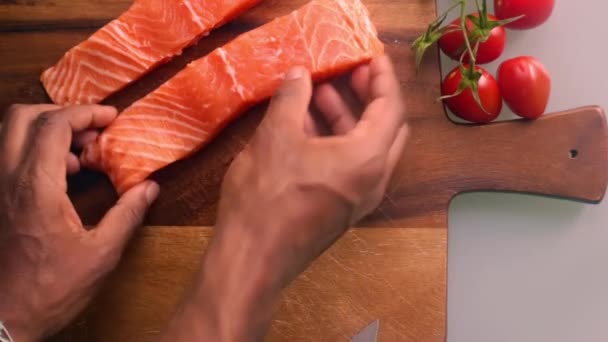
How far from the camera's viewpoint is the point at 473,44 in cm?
209

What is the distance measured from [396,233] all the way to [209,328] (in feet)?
2.86

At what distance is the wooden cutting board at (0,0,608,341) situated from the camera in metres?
2.09

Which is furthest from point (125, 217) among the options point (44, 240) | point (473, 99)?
point (473, 99)

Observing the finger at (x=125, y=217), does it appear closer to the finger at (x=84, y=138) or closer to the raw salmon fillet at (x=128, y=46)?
the finger at (x=84, y=138)

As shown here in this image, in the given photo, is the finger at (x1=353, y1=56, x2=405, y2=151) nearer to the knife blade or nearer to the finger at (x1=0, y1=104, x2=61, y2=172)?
the knife blade

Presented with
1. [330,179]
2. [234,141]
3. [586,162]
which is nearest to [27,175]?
[234,141]

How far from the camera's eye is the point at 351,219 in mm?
1673

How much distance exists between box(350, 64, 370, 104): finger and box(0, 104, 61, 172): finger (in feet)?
3.69

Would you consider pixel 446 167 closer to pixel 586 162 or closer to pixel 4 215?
pixel 586 162

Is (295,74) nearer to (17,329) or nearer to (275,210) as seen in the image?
(275,210)

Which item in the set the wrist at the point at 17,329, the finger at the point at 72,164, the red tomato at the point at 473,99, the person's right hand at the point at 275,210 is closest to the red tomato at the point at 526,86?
the red tomato at the point at 473,99

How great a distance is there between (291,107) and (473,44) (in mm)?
874

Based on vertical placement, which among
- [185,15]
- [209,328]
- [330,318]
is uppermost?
[185,15]

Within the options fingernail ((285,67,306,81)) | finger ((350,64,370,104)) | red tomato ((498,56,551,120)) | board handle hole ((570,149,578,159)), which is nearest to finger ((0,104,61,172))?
fingernail ((285,67,306,81))
